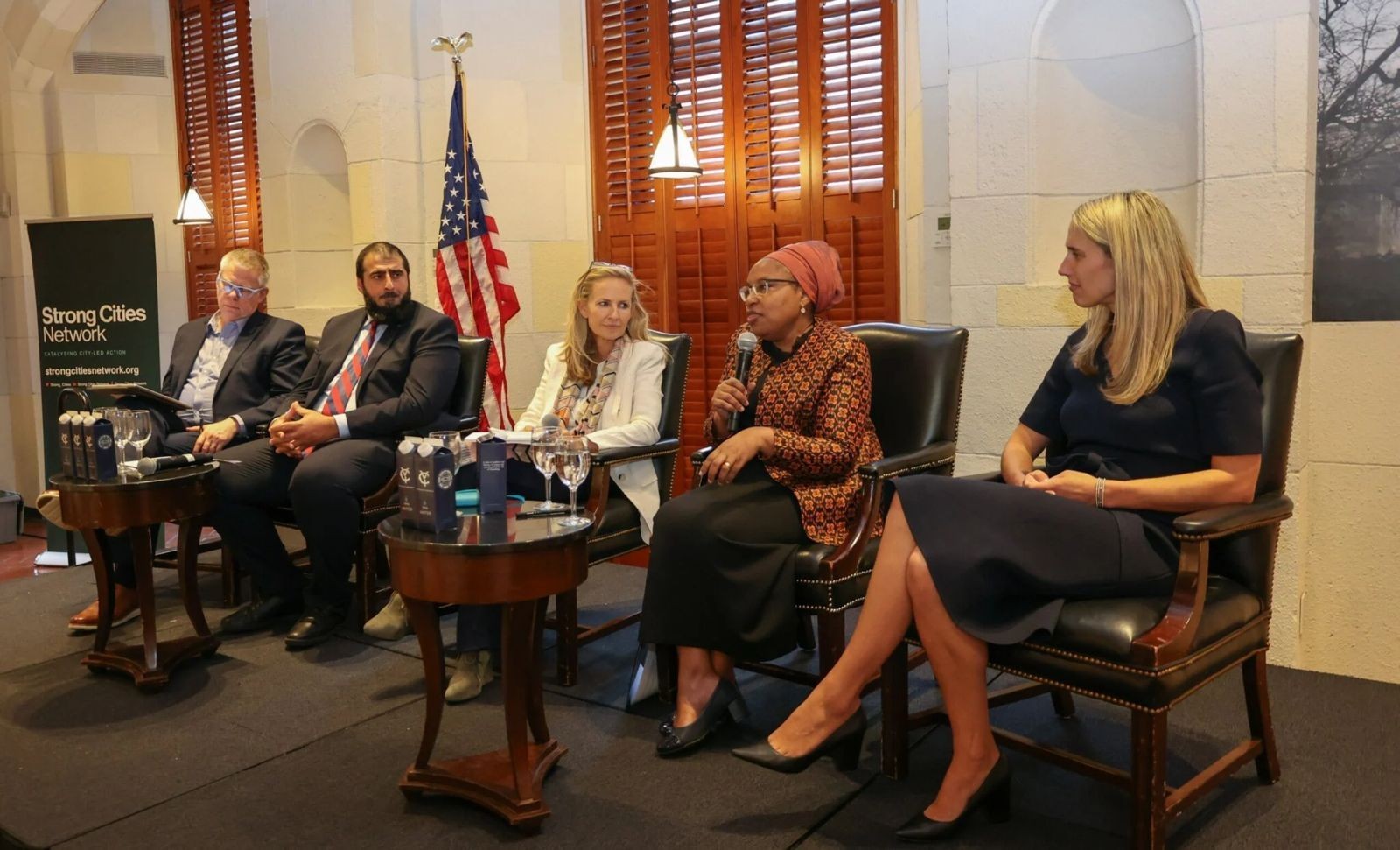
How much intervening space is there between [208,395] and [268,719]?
65.4 inches

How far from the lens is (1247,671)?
7.53 ft

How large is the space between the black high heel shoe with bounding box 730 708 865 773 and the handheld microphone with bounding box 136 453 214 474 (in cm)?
195

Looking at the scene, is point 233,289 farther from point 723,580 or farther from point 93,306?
point 723,580

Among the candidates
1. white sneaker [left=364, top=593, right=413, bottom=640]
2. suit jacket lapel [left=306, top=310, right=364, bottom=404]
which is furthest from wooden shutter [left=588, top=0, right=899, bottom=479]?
white sneaker [left=364, top=593, right=413, bottom=640]

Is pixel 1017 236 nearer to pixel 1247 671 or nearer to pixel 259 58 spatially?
pixel 1247 671

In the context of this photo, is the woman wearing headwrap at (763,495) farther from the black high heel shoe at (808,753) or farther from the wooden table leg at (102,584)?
the wooden table leg at (102,584)

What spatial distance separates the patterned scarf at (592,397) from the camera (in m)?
3.32

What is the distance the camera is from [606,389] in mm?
3334

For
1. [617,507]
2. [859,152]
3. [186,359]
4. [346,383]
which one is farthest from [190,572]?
[859,152]

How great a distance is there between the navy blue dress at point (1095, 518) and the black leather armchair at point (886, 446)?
368mm

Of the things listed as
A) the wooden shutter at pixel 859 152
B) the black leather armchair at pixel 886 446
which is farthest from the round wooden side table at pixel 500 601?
the wooden shutter at pixel 859 152

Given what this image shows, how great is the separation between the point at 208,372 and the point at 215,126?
2.84m

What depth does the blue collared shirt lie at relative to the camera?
406 centimetres

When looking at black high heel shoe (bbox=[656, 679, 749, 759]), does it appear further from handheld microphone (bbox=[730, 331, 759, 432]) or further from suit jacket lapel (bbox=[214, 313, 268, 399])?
suit jacket lapel (bbox=[214, 313, 268, 399])
